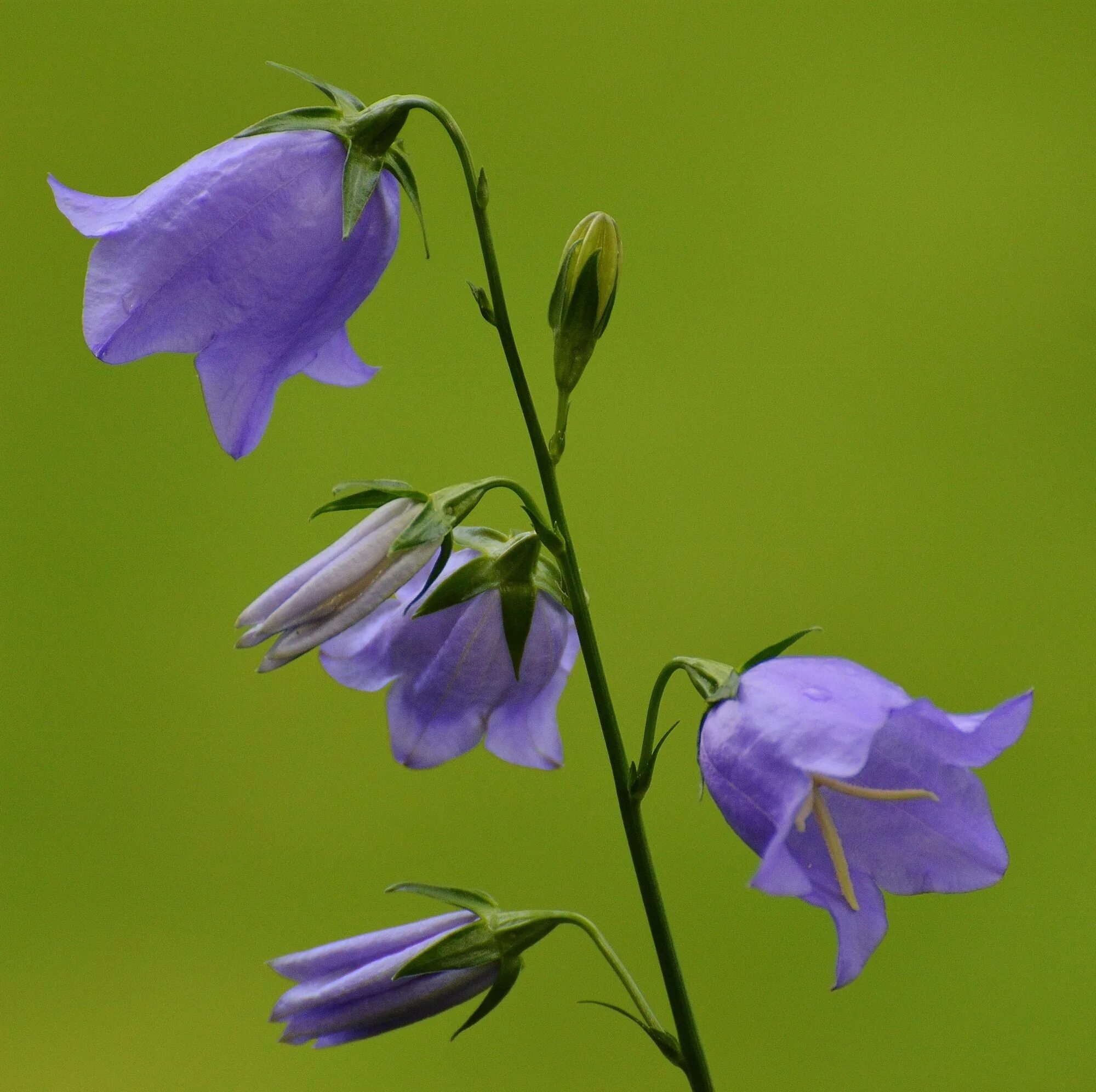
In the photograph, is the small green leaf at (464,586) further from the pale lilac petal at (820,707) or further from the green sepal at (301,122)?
the green sepal at (301,122)

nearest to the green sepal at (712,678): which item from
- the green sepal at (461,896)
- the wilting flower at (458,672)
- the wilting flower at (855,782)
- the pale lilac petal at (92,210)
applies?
the wilting flower at (855,782)

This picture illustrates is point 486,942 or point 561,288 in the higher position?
point 561,288

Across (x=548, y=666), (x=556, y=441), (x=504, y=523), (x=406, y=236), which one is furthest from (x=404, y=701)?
(x=406, y=236)

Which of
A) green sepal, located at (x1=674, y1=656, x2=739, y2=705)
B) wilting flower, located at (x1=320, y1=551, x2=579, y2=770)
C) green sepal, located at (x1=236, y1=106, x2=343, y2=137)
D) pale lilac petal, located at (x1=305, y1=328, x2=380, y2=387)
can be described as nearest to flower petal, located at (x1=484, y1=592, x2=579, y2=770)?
wilting flower, located at (x1=320, y1=551, x2=579, y2=770)

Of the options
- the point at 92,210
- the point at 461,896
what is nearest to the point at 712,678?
the point at 461,896

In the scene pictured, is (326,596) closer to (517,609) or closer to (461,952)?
(517,609)

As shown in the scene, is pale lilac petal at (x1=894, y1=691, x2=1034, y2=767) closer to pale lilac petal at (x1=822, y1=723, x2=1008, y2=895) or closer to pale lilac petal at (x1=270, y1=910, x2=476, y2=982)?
pale lilac petal at (x1=822, y1=723, x2=1008, y2=895)
